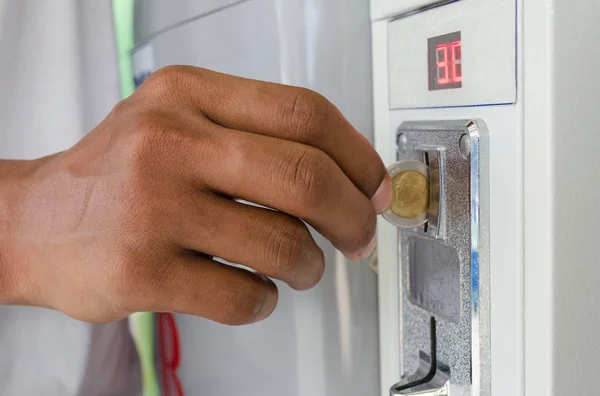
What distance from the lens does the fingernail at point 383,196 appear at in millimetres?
584

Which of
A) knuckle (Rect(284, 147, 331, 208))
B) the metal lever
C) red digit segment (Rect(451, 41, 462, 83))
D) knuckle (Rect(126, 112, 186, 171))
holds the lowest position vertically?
the metal lever

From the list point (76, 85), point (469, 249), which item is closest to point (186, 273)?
point (469, 249)

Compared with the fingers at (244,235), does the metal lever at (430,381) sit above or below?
below

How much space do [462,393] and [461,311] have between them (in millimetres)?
80

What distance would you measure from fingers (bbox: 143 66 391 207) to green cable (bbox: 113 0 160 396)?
320mm

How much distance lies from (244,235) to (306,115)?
0.36ft

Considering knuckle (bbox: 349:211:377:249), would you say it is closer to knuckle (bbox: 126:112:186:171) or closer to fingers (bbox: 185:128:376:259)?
fingers (bbox: 185:128:376:259)

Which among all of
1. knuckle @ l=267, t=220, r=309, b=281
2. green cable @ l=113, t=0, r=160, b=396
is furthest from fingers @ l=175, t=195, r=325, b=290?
green cable @ l=113, t=0, r=160, b=396

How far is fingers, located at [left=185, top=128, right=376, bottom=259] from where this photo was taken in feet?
1.69

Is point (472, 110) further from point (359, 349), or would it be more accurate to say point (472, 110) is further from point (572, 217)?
point (359, 349)

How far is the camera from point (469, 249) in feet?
1.94

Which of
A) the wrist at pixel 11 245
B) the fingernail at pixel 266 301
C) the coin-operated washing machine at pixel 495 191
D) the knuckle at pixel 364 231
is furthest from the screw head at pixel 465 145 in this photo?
the wrist at pixel 11 245

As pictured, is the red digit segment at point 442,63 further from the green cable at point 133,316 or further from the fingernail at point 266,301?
the green cable at point 133,316

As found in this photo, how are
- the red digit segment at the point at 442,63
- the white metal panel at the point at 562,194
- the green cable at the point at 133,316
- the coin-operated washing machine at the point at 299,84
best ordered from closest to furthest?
the white metal panel at the point at 562,194 < the red digit segment at the point at 442,63 < the coin-operated washing machine at the point at 299,84 < the green cable at the point at 133,316
